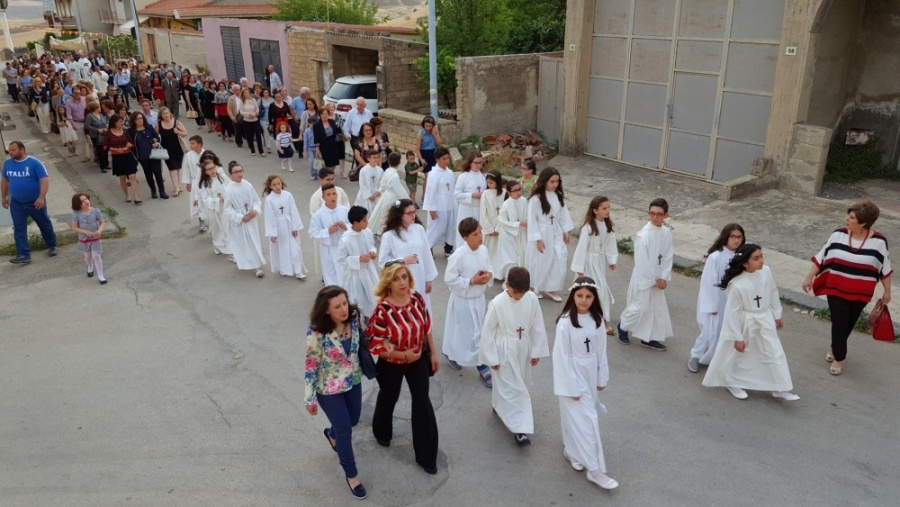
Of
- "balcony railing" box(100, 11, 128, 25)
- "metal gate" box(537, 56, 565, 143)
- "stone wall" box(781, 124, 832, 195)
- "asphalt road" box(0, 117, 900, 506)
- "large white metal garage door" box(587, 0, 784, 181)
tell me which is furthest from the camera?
"balcony railing" box(100, 11, 128, 25)

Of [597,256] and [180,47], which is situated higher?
[180,47]

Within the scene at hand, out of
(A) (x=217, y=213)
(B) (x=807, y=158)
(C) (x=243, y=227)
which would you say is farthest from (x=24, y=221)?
(B) (x=807, y=158)

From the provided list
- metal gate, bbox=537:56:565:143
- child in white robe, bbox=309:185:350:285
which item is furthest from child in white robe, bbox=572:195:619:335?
metal gate, bbox=537:56:565:143

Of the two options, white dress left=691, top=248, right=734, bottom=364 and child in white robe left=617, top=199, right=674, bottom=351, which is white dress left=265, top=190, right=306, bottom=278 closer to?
child in white robe left=617, top=199, right=674, bottom=351

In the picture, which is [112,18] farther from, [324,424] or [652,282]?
[652,282]

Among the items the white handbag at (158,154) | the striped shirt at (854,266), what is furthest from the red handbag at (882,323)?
the white handbag at (158,154)

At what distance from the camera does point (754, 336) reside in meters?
6.02

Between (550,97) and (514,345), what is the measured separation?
1156cm

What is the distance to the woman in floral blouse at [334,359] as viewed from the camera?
4.66 metres

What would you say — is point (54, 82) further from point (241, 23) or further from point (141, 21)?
point (141, 21)

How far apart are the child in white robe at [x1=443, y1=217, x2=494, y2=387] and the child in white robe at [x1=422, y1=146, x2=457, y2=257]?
10.9 feet

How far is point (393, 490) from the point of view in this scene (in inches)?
200

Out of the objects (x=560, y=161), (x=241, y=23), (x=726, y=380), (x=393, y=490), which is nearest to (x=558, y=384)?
(x=393, y=490)

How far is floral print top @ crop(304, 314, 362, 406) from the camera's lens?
15.6 ft
